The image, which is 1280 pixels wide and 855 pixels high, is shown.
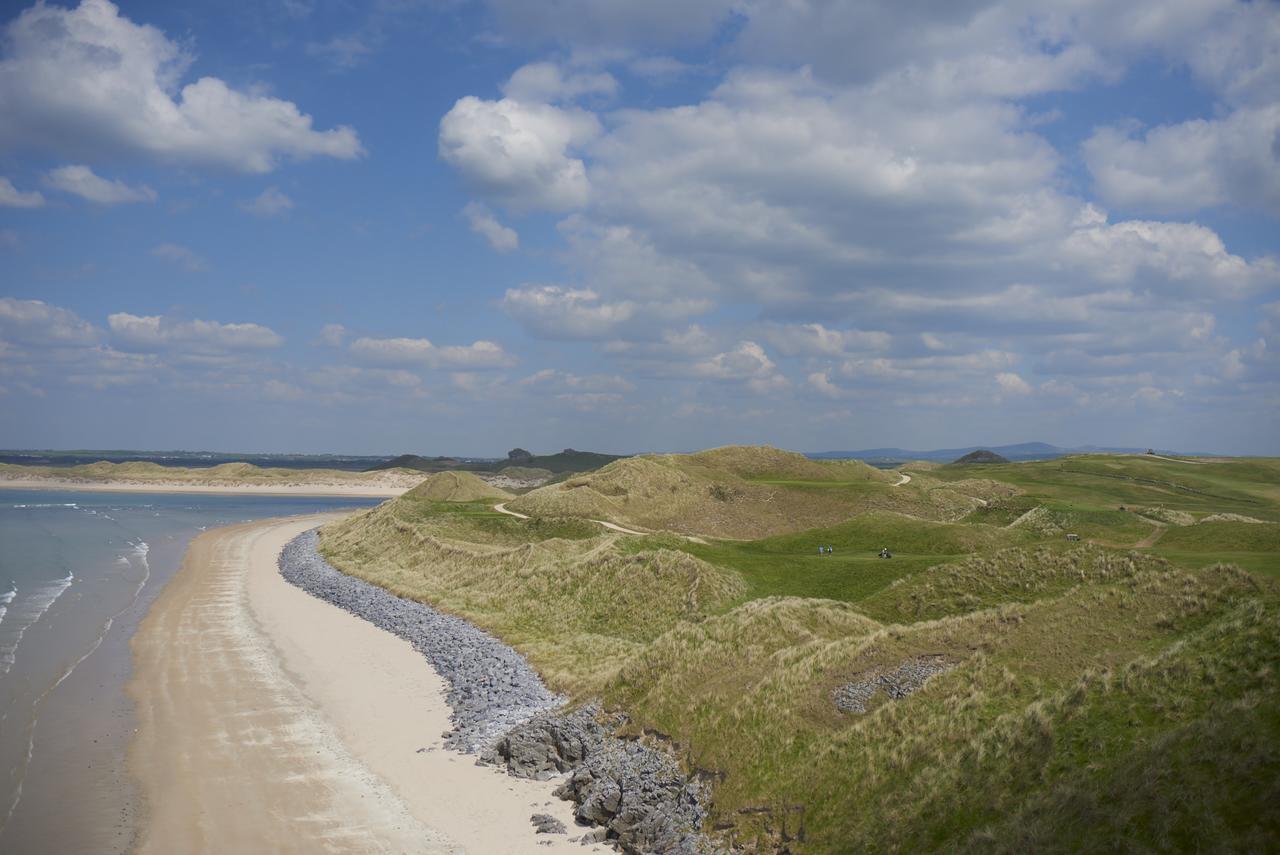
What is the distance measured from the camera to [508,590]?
47.4 meters

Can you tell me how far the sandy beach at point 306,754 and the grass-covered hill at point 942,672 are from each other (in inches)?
198

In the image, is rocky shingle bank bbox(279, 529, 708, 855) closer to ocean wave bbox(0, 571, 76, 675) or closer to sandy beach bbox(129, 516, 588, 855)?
sandy beach bbox(129, 516, 588, 855)

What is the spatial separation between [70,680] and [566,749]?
23.0 meters

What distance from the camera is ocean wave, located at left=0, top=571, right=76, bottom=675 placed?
3719cm

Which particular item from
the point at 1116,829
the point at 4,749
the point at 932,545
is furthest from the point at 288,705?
the point at 932,545

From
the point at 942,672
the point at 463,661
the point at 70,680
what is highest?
the point at 942,672

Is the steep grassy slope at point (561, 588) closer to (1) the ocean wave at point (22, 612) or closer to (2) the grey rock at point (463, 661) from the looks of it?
(2) the grey rock at point (463, 661)

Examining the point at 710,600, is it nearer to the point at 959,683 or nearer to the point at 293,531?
the point at 959,683

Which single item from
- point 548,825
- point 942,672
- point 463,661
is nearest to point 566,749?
point 548,825

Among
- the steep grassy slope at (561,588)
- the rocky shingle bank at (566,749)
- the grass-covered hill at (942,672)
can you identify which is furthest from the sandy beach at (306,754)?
the steep grassy slope at (561,588)

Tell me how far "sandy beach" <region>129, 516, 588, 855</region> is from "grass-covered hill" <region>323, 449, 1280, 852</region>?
5.03 metres

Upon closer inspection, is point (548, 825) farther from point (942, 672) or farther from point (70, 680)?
point (70, 680)

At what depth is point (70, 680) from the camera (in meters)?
32.9

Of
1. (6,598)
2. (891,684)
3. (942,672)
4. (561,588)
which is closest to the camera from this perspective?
(942,672)
